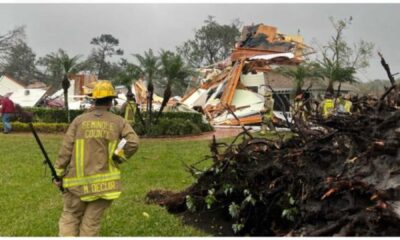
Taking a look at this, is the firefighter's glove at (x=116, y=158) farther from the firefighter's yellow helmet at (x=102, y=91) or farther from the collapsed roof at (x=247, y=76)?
the collapsed roof at (x=247, y=76)

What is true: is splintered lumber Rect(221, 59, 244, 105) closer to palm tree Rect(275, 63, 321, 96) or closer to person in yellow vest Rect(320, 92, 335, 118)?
palm tree Rect(275, 63, 321, 96)

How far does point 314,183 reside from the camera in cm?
547

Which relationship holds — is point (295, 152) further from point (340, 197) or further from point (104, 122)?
point (104, 122)

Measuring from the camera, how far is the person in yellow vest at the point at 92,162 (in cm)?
521

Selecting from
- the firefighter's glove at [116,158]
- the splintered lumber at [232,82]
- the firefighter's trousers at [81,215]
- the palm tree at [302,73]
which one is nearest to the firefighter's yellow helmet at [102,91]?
the firefighter's glove at [116,158]

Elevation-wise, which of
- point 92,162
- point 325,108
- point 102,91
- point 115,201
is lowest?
point 115,201

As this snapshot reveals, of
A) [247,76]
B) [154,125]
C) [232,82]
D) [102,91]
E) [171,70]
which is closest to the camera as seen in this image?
[102,91]

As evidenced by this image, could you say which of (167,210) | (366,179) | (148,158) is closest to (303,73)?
(148,158)

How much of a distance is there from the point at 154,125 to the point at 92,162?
719 inches

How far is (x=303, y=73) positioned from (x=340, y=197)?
2549 centimetres

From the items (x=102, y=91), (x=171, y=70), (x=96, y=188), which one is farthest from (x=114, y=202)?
(x=171, y=70)

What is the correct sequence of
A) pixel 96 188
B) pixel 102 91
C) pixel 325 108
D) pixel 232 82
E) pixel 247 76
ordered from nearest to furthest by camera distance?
1. pixel 96 188
2. pixel 102 91
3. pixel 325 108
4. pixel 232 82
5. pixel 247 76

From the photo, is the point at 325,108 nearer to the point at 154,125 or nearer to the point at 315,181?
the point at 315,181

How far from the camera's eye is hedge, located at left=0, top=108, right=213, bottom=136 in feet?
76.1
